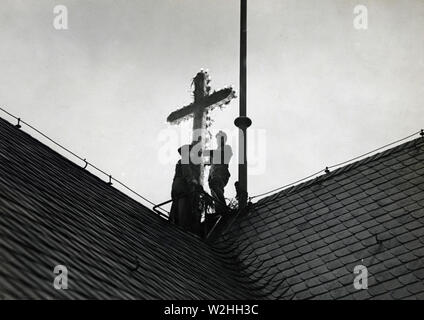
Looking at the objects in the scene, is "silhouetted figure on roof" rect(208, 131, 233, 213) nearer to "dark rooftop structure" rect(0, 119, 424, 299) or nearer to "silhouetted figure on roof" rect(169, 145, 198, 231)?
"silhouetted figure on roof" rect(169, 145, 198, 231)

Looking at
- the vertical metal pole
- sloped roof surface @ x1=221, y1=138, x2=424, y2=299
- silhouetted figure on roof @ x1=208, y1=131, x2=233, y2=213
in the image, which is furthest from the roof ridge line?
the vertical metal pole

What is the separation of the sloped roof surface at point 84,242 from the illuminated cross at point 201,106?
349cm

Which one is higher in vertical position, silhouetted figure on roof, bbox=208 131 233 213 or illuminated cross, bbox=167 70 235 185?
illuminated cross, bbox=167 70 235 185

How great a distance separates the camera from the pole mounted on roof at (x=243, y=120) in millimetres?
14749

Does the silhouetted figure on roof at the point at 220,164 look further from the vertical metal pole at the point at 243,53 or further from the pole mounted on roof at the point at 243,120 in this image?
the vertical metal pole at the point at 243,53

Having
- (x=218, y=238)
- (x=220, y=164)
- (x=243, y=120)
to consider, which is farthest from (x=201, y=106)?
(x=218, y=238)

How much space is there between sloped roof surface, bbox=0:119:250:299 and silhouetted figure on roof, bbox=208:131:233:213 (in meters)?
2.76

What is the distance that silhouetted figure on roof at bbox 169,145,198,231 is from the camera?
13.6m

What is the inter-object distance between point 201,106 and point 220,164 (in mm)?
1352

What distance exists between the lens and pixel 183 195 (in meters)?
13.7

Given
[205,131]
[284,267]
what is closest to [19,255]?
[284,267]

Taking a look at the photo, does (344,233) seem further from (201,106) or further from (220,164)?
(201,106)

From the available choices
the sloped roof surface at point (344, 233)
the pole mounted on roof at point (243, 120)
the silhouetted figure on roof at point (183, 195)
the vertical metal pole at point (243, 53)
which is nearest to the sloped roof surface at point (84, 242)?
the sloped roof surface at point (344, 233)
